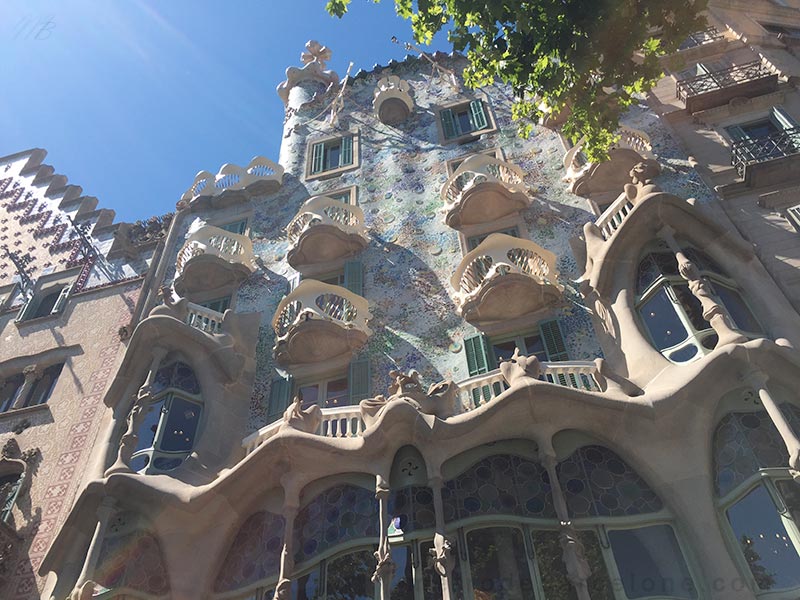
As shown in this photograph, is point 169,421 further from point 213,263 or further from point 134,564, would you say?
point 213,263

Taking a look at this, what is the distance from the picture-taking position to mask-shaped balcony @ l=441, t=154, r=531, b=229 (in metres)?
14.6

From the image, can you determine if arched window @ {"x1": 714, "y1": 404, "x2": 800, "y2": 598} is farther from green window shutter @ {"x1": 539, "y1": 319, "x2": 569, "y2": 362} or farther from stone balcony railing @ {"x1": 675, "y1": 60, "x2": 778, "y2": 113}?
stone balcony railing @ {"x1": 675, "y1": 60, "x2": 778, "y2": 113}

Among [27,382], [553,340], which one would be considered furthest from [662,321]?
[27,382]

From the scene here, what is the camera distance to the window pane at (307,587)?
890 cm

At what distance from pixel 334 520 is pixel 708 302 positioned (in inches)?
255

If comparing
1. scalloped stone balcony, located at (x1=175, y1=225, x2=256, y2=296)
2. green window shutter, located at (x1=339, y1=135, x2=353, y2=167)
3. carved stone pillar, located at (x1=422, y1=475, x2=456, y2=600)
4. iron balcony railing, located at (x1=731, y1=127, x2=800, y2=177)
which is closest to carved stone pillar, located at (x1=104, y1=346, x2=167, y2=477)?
scalloped stone balcony, located at (x1=175, y1=225, x2=256, y2=296)

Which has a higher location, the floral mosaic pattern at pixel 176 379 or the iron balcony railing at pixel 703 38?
the iron balcony railing at pixel 703 38

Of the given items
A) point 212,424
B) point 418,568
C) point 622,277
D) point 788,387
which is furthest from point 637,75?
point 212,424

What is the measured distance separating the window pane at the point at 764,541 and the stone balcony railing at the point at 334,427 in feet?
17.2

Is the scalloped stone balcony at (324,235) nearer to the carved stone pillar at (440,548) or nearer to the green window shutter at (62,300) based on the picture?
the green window shutter at (62,300)

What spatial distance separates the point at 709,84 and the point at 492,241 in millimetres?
7895

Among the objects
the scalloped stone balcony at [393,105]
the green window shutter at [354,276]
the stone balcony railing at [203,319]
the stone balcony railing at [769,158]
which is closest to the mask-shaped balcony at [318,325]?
the green window shutter at [354,276]

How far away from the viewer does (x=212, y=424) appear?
38.9ft

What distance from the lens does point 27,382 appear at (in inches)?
608
